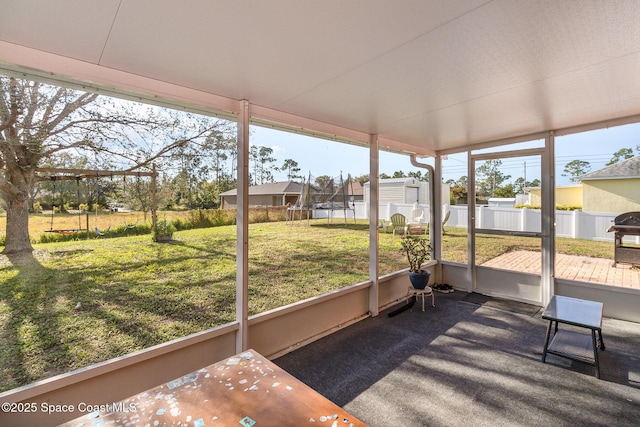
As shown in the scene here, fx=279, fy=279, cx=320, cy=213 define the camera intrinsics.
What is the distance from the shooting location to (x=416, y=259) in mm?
3857

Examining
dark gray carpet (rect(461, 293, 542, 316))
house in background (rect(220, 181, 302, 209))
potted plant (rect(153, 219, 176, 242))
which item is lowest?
dark gray carpet (rect(461, 293, 542, 316))

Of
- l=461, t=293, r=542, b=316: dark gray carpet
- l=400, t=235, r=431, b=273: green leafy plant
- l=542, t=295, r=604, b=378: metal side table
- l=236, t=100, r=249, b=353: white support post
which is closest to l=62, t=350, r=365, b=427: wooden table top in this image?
l=236, t=100, r=249, b=353: white support post

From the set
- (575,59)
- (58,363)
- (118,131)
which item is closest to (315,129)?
(118,131)

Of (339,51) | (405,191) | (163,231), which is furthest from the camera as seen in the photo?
(405,191)

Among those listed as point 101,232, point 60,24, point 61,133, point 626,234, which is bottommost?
point 626,234

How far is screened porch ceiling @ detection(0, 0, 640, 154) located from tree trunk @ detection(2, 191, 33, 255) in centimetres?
80

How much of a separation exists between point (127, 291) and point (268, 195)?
156cm

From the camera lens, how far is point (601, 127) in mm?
3090

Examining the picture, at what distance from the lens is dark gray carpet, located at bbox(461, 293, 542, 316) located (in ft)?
11.6

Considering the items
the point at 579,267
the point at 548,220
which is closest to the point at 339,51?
the point at 548,220

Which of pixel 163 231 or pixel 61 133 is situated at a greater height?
pixel 61 133

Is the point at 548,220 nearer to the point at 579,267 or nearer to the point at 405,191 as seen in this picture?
the point at 579,267

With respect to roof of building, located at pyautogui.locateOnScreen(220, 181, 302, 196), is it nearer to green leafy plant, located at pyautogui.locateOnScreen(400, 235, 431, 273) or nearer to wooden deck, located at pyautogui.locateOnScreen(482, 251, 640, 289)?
green leafy plant, located at pyautogui.locateOnScreen(400, 235, 431, 273)

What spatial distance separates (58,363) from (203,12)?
8.09 feet
